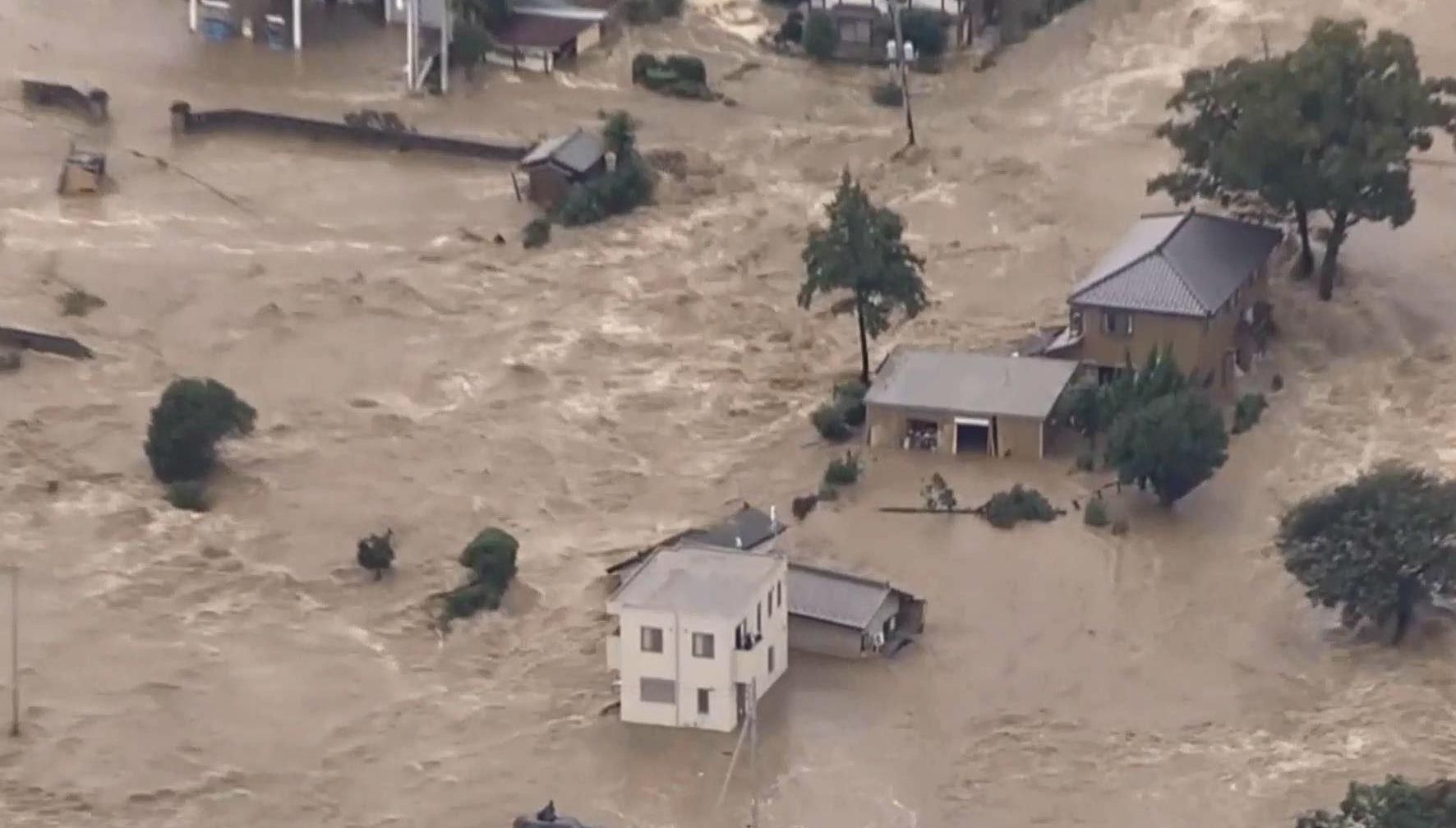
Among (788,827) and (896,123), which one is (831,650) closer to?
(788,827)

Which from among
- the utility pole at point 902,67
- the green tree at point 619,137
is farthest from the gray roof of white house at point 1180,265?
the green tree at point 619,137

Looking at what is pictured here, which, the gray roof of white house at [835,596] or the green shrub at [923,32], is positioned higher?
the green shrub at [923,32]

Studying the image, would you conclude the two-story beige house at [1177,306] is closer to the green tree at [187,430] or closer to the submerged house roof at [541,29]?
the green tree at [187,430]

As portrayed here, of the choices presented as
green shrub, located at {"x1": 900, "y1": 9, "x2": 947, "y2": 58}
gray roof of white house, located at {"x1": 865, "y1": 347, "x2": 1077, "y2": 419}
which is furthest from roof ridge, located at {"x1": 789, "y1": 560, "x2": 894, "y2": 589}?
green shrub, located at {"x1": 900, "y1": 9, "x2": 947, "y2": 58}

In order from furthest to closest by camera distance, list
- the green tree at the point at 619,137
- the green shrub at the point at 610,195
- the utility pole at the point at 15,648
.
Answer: the green tree at the point at 619,137
the green shrub at the point at 610,195
the utility pole at the point at 15,648

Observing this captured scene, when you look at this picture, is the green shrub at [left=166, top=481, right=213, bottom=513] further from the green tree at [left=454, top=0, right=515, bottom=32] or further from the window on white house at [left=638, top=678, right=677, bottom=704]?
the green tree at [left=454, top=0, right=515, bottom=32]

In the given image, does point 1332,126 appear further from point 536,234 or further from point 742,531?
point 536,234
